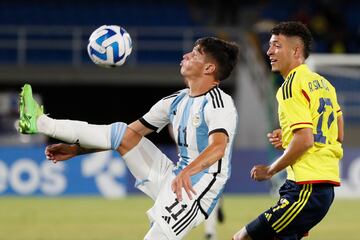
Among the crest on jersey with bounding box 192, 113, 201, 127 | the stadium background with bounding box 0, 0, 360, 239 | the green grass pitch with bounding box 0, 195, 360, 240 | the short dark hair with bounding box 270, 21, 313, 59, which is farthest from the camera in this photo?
the stadium background with bounding box 0, 0, 360, 239

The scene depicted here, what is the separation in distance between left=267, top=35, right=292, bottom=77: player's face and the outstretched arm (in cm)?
63

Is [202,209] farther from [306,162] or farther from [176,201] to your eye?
[306,162]

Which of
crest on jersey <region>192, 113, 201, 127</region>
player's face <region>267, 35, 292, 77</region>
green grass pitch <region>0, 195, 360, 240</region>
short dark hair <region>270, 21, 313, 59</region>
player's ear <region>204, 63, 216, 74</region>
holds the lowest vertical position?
green grass pitch <region>0, 195, 360, 240</region>

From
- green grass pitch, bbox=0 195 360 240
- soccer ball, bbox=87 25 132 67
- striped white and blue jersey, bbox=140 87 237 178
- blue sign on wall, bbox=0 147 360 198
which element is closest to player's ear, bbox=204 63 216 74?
striped white and blue jersey, bbox=140 87 237 178

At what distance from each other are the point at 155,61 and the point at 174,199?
19432 millimetres

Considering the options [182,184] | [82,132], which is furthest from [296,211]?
[82,132]

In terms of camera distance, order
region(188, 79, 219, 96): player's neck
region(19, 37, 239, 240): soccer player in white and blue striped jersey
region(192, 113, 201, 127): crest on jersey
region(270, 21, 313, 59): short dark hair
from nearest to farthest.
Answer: region(270, 21, 313, 59): short dark hair, region(19, 37, 239, 240): soccer player in white and blue striped jersey, region(192, 113, 201, 127): crest on jersey, region(188, 79, 219, 96): player's neck

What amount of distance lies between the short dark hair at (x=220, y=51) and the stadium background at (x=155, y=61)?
12829 mm

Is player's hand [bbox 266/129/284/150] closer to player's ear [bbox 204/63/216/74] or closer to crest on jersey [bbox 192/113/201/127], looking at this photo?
crest on jersey [bbox 192/113/201/127]

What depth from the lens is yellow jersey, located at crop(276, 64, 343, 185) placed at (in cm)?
674

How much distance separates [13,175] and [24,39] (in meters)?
7.24

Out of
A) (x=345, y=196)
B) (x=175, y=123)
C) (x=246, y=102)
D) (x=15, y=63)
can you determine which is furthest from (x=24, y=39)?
(x=175, y=123)

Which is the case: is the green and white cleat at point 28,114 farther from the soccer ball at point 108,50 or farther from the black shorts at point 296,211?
the black shorts at point 296,211

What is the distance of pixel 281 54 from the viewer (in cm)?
697
